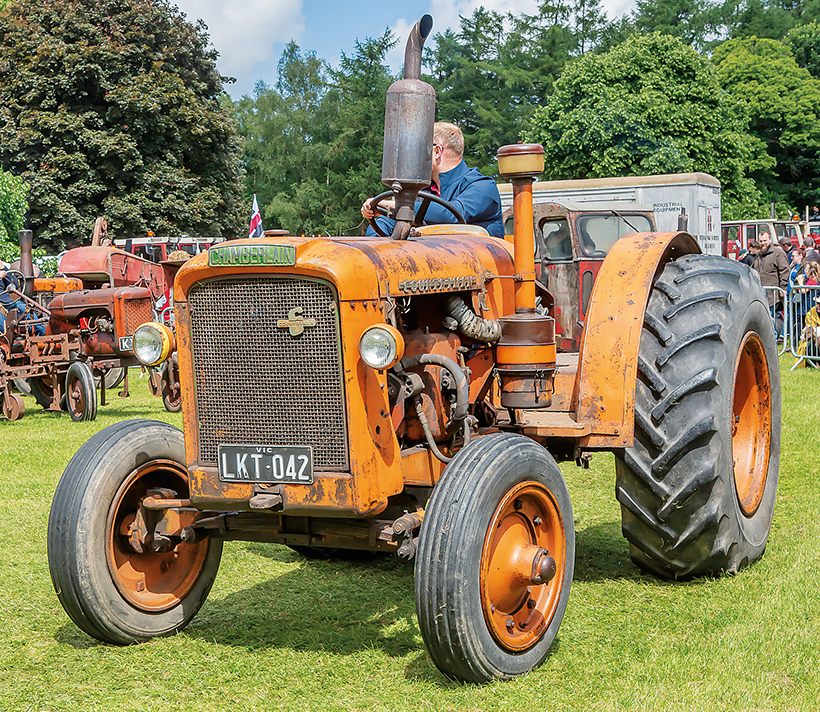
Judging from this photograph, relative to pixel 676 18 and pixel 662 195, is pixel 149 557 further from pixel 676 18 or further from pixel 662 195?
pixel 676 18

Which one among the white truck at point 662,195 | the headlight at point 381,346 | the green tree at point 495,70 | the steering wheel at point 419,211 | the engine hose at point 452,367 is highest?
the green tree at point 495,70

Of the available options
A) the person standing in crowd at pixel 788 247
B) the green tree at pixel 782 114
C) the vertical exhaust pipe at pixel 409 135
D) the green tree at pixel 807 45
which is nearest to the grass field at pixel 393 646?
the vertical exhaust pipe at pixel 409 135

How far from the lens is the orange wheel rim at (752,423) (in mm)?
5102

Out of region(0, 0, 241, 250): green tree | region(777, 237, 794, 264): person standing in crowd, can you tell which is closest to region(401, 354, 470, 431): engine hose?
region(777, 237, 794, 264): person standing in crowd

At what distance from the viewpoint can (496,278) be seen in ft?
14.5

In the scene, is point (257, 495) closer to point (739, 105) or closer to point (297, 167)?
point (739, 105)

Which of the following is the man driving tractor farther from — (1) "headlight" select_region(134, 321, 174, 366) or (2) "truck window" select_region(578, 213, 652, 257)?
(2) "truck window" select_region(578, 213, 652, 257)

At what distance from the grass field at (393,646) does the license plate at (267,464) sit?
2.61ft

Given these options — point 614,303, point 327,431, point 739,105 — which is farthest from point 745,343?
point 739,105

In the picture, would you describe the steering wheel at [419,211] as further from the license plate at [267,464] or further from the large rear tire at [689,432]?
the license plate at [267,464]

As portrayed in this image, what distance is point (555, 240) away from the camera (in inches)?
416

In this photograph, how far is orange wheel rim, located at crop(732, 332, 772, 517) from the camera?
5102mm

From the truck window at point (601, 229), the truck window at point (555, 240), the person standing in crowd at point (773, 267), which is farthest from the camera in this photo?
the person standing in crowd at point (773, 267)

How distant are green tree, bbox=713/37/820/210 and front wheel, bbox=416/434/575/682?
40.2m
